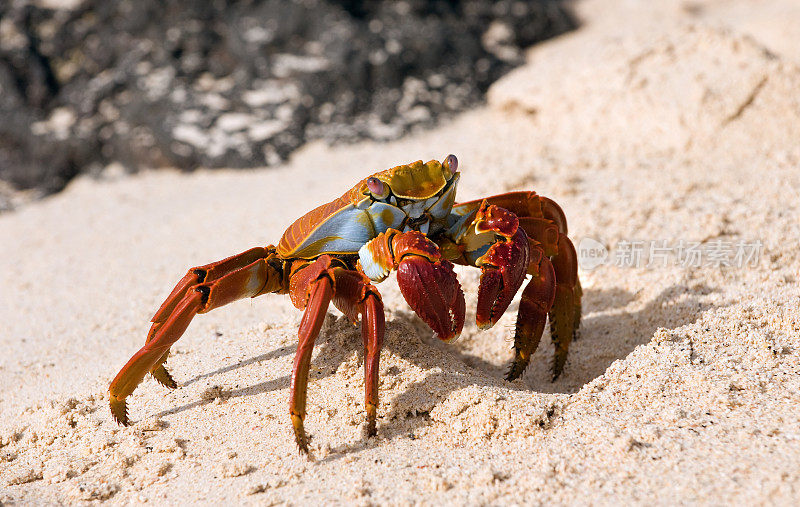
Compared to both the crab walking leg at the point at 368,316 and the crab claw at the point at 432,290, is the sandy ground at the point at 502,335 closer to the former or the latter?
the crab walking leg at the point at 368,316

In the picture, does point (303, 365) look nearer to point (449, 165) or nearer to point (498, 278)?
point (498, 278)

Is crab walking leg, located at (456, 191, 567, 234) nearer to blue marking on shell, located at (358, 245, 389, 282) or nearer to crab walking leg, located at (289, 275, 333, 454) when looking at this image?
blue marking on shell, located at (358, 245, 389, 282)

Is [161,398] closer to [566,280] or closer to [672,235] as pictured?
[566,280]

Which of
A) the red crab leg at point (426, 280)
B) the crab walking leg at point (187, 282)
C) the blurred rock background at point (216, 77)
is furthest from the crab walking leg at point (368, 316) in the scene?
the blurred rock background at point (216, 77)

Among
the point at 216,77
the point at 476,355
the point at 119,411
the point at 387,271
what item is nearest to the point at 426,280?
the point at 387,271

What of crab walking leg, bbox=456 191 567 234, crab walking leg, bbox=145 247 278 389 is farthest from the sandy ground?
crab walking leg, bbox=456 191 567 234

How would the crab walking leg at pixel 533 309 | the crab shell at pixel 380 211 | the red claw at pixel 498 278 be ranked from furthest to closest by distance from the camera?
the crab walking leg at pixel 533 309 < the crab shell at pixel 380 211 < the red claw at pixel 498 278
